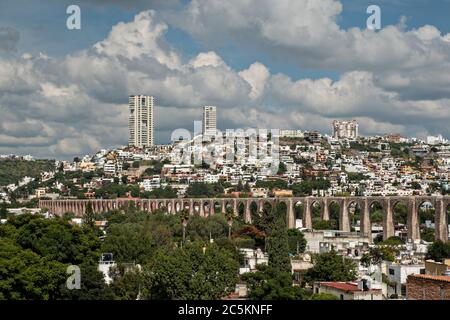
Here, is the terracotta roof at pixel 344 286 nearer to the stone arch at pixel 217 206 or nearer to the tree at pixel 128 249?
the tree at pixel 128 249

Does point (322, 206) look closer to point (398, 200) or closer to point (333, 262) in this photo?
point (398, 200)

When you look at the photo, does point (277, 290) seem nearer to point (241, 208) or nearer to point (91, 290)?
point (91, 290)

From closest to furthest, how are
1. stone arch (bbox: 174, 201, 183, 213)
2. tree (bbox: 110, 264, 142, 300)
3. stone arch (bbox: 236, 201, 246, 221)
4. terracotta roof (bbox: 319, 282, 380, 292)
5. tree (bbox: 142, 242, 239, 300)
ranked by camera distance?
terracotta roof (bbox: 319, 282, 380, 292)
tree (bbox: 142, 242, 239, 300)
tree (bbox: 110, 264, 142, 300)
stone arch (bbox: 236, 201, 246, 221)
stone arch (bbox: 174, 201, 183, 213)

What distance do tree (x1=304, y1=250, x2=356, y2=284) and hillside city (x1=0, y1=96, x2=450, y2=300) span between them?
0.13ft

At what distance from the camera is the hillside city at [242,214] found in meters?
21.3

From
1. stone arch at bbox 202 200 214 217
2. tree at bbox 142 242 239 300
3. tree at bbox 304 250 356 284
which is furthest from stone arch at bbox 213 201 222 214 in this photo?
tree at bbox 142 242 239 300

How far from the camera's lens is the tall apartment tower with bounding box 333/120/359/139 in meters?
161

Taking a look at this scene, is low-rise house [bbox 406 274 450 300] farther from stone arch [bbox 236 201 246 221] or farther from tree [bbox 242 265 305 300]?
stone arch [bbox 236 201 246 221]

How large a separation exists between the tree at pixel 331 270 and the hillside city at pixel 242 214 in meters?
0.04

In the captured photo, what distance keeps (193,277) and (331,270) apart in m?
Answer: 4.88

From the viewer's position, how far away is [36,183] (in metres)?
124
